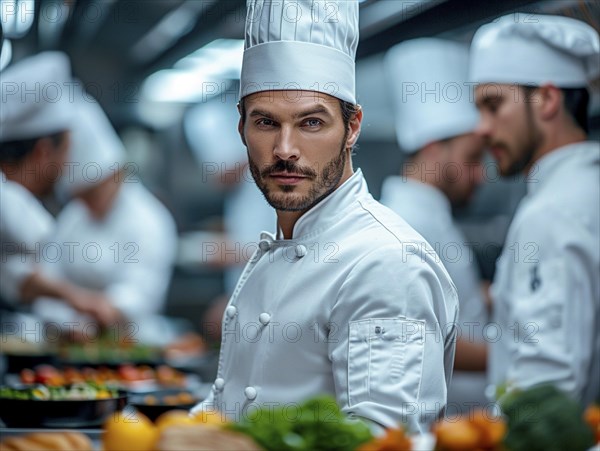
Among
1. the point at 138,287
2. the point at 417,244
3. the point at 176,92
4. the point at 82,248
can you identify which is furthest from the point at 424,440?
the point at 176,92

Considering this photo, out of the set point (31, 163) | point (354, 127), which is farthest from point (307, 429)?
point (31, 163)

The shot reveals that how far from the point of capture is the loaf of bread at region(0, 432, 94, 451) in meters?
1.33

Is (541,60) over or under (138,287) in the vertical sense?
over

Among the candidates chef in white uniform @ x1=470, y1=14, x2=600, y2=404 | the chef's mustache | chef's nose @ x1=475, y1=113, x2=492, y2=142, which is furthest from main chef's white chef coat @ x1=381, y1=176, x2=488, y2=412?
the chef's mustache

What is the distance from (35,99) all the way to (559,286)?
2370 mm

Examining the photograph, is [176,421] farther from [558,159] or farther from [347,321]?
[558,159]

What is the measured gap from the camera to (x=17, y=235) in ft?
14.1

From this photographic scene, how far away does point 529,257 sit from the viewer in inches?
97.7

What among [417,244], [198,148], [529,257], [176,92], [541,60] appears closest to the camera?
[417,244]

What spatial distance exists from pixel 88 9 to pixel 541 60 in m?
2.59

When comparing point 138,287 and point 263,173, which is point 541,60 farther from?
point 138,287

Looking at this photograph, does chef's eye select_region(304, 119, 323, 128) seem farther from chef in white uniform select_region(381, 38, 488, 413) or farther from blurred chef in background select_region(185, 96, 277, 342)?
blurred chef in background select_region(185, 96, 277, 342)

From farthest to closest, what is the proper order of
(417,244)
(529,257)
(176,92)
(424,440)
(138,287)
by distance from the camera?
(176,92) → (138,287) → (529,257) → (417,244) → (424,440)

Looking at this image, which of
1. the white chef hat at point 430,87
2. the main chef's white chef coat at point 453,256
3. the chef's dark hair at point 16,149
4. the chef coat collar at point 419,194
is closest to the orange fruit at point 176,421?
the main chef's white chef coat at point 453,256
